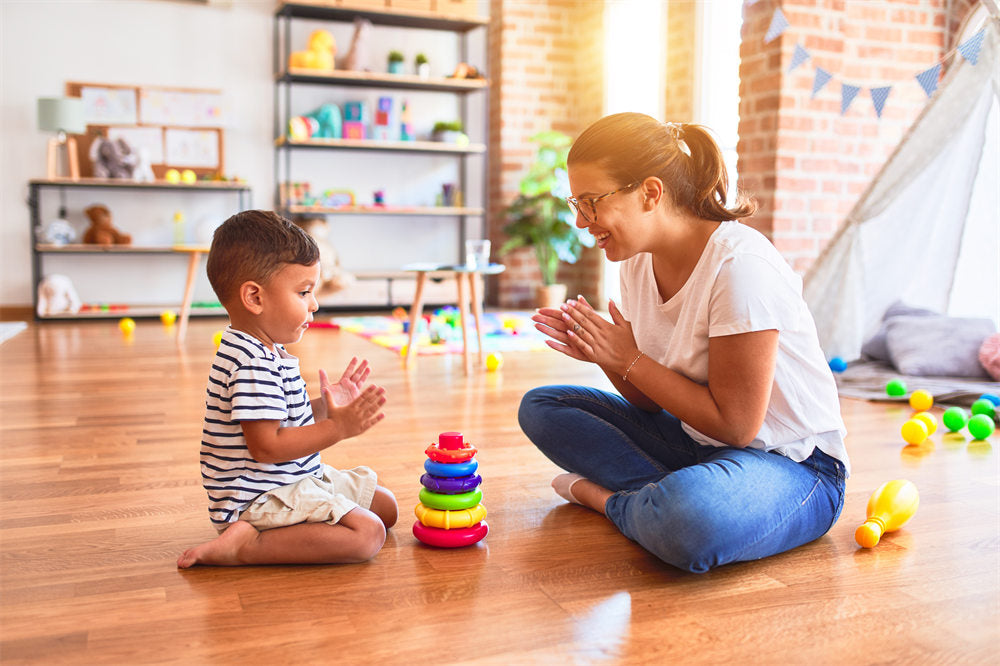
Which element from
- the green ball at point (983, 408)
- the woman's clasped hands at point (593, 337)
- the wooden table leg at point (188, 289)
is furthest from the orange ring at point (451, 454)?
the wooden table leg at point (188, 289)

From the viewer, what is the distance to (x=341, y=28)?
6.33 meters


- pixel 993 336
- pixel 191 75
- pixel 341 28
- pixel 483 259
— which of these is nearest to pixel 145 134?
pixel 191 75

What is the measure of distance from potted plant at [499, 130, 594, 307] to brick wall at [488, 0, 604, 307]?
28 centimetres

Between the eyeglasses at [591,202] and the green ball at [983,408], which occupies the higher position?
the eyeglasses at [591,202]

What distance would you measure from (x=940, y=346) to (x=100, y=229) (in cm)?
479

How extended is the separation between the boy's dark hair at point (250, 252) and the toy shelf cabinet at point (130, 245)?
4.47 meters

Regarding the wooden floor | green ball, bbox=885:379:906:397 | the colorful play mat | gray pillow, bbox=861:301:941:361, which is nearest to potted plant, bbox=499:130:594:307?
the colorful play mat

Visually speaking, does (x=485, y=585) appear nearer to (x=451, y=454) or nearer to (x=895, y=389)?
(x=451, y=454)

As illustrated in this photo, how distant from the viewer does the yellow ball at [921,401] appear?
9.53 feet

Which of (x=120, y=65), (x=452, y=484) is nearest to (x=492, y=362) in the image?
(x=452, y=484)

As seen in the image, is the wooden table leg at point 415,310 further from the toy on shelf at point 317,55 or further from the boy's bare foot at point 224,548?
the toy on shelf at point 317,55

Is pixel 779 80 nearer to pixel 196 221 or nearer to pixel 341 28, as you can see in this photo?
pixel 341 28

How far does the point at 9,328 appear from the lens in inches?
191

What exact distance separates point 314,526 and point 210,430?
0.74 feet
